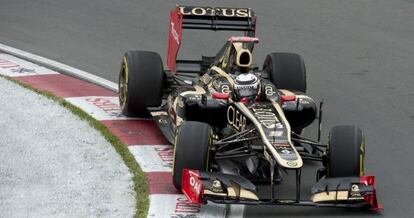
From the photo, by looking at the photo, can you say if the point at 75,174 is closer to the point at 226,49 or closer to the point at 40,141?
the point at 40,141

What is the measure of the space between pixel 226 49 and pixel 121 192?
9.67ft

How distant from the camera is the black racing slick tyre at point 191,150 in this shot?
12.7 meters

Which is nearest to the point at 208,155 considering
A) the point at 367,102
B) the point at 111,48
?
the point at 367,102

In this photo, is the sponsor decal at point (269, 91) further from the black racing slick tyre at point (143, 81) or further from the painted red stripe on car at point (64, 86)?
the painted red stripe on car at point (64, 86)

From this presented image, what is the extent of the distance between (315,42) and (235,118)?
6.04 meters

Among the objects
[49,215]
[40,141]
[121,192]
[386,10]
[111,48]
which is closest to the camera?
[49,215]

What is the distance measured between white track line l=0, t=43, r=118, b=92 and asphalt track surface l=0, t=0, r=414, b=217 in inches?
8.3

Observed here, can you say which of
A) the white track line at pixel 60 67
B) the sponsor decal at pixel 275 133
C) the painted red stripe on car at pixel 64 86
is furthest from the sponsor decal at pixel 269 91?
the white track line at pixel 60 67

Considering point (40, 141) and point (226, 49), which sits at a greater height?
point (226, 49)

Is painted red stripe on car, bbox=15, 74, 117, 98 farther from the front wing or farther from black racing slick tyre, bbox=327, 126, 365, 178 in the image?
black racing slick tyre, bbox=327, 126, 365, 178

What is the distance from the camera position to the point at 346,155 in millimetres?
12828

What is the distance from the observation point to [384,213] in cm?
1251

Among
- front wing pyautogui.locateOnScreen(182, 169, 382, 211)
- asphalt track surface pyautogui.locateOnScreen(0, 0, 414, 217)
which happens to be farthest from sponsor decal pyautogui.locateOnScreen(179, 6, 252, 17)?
front wing pyautogui.locateOnScreen(182, 169, 382, 211)

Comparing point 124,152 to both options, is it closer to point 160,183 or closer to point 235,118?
point 160,183
